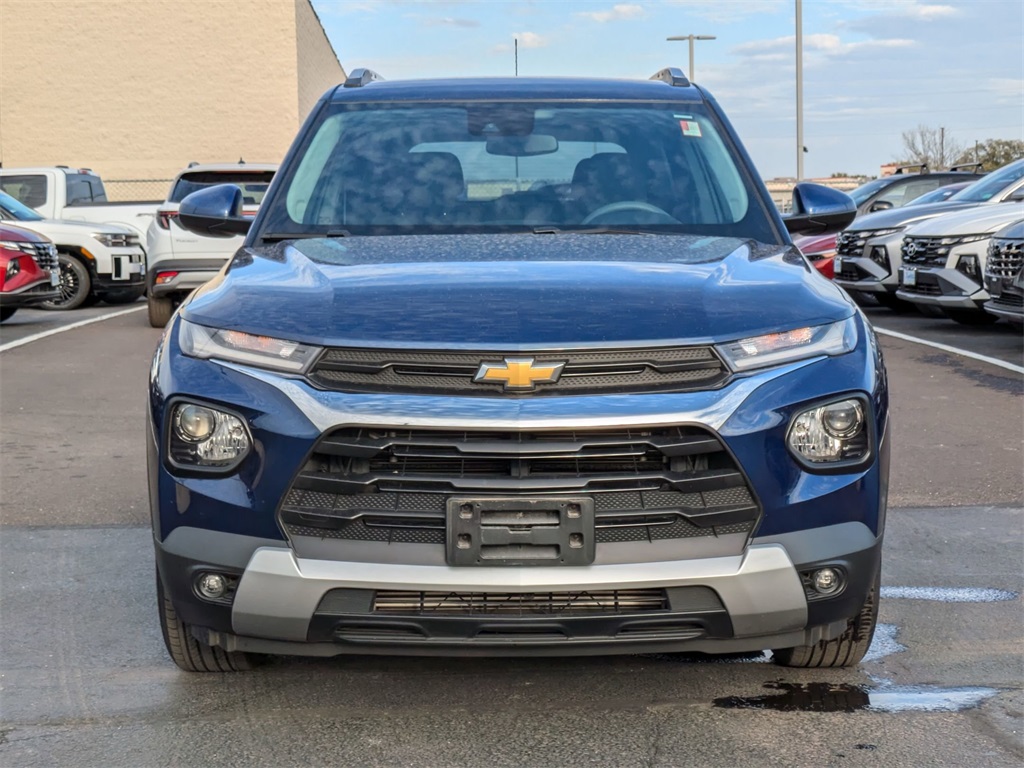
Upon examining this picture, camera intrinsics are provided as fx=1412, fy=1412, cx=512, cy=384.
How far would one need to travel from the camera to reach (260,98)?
4159cm

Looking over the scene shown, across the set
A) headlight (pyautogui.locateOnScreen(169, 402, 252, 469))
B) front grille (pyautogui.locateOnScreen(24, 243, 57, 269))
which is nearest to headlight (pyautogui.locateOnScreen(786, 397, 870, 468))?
headlight (pyautogui.locateOnScreen(169, 402, 252, 469))

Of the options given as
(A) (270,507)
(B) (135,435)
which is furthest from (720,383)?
(B) (135,435)

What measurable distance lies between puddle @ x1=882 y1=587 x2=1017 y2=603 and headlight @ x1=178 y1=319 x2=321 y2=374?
248 centimetres

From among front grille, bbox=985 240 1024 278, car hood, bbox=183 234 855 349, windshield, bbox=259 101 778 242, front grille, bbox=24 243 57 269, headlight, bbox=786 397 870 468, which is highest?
windshield, bbox=259 101 778 242

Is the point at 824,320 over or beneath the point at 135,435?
over

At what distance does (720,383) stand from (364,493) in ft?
2.83

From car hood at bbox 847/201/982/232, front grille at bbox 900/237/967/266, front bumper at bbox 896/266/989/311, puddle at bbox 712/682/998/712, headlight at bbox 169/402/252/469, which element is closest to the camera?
headlight at bbox 169/402/252/469

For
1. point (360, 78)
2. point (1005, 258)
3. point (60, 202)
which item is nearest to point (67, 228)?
point (60, 202)

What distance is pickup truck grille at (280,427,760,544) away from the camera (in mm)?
3213

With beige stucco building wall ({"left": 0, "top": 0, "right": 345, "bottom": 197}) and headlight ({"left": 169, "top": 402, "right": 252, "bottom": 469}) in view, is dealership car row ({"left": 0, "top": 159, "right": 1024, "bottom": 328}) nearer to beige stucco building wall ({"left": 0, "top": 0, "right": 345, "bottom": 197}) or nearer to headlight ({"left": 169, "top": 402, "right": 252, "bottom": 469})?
headlight ({"left": 169, "top": 402, "right": 252, "bottom": 469})

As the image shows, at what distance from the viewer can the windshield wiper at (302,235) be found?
4.41 meters

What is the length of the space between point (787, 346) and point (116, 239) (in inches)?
611

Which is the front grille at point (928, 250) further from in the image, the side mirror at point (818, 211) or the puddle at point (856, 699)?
the puddle at point (856, 699)

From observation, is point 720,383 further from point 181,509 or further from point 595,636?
point 181,509
